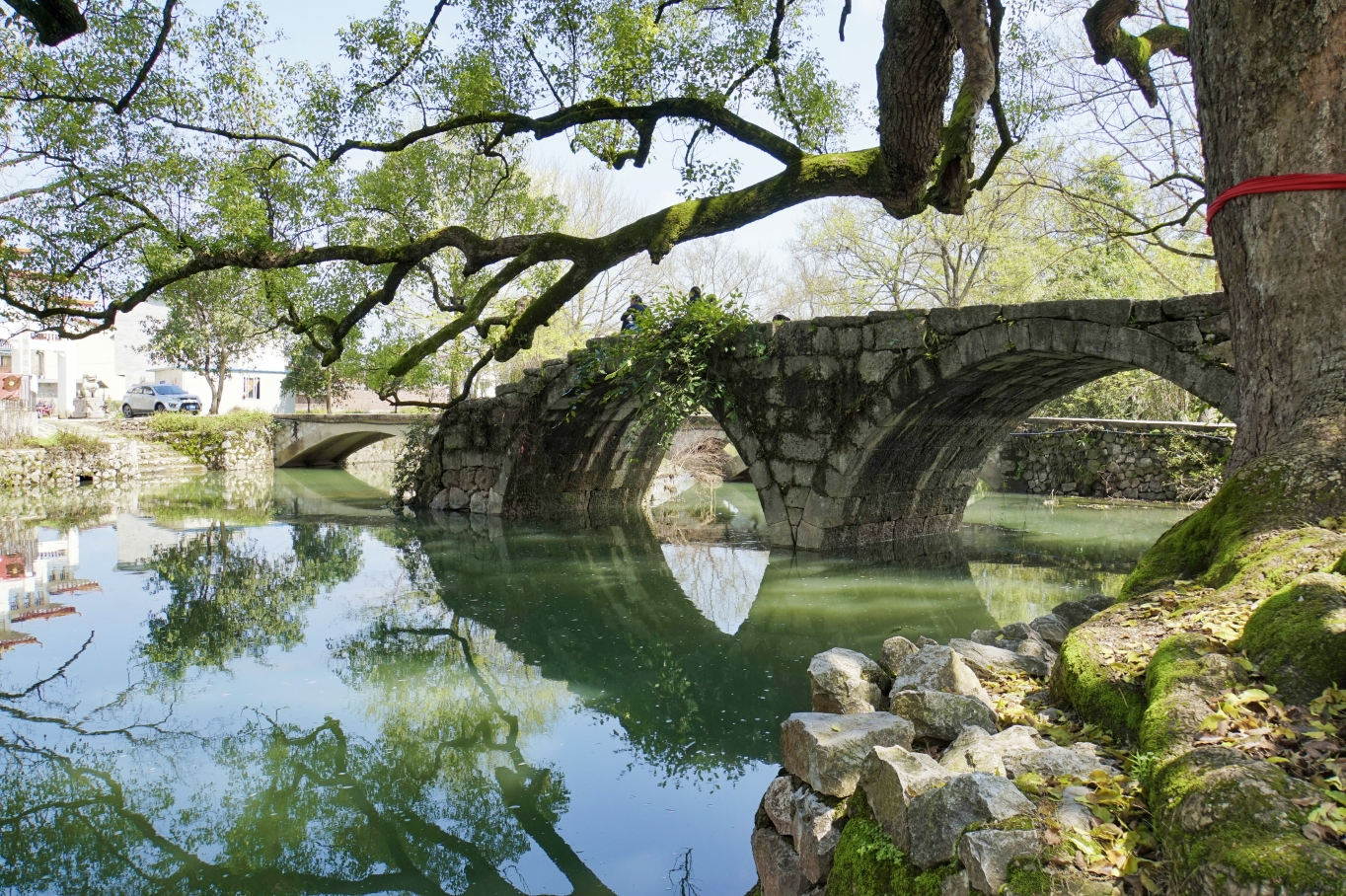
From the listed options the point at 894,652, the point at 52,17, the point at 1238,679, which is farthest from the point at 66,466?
the point at 1238,679

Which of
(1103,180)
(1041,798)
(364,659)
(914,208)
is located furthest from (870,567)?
(1103,180)

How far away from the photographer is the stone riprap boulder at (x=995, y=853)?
1992mm

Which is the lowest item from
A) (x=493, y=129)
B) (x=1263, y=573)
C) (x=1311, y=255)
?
(x=1263, y=573)

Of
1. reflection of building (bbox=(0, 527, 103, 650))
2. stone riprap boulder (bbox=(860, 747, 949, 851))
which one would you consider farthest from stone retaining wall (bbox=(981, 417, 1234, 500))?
reflection of building (bbox=(0, 527, 103, 650))

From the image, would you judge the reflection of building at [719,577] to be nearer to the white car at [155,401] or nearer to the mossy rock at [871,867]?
the mossy rock at [871,867]

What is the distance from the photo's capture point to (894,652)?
3943 mm

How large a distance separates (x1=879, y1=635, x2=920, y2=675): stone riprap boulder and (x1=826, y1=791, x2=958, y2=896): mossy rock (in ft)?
4.07

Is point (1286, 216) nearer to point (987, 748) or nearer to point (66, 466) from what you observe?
point (987, 748)

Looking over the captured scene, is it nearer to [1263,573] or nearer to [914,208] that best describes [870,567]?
[914,208]

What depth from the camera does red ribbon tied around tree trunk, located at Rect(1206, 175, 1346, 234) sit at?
3297mm

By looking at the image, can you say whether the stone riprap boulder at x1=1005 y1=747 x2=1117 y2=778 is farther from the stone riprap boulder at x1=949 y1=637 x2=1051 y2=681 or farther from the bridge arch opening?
the bridge arch opening

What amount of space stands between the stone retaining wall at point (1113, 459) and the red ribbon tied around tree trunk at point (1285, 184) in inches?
454

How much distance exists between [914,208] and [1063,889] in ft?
15.6

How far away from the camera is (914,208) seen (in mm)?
5949
